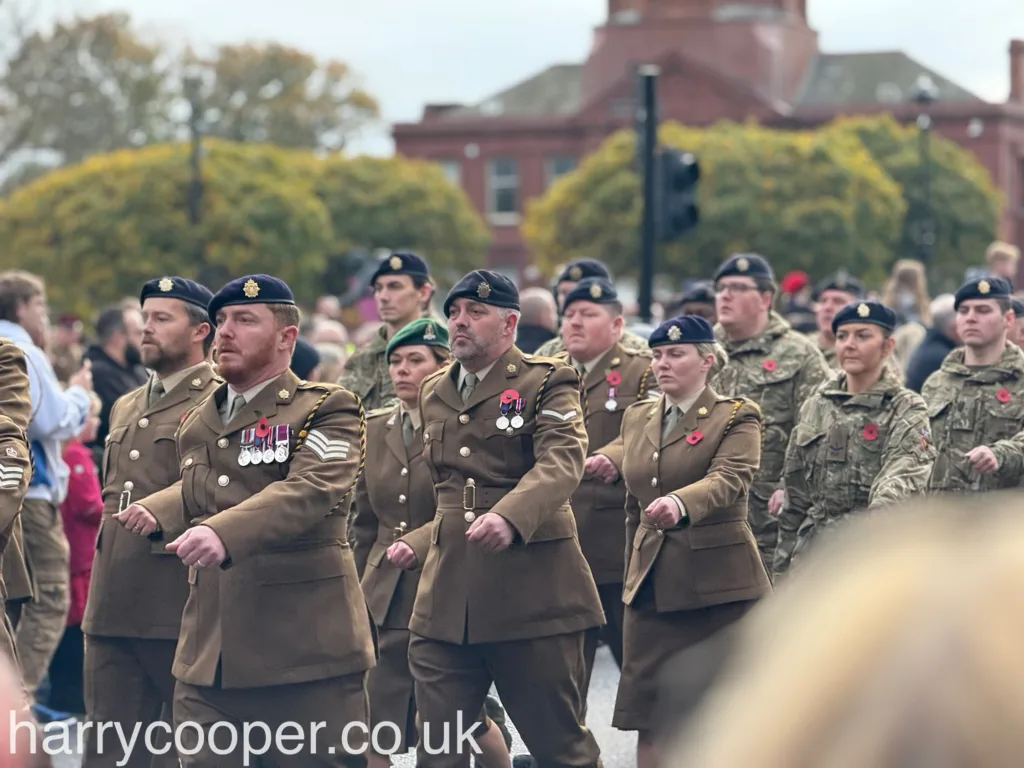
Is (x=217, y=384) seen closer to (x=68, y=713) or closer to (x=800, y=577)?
(x=68, y=713)

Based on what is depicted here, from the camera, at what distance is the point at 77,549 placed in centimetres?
1062

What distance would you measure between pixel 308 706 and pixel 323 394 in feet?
3.42

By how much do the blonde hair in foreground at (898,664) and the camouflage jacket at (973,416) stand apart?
7871 millimetres

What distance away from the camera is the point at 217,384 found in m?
7.33

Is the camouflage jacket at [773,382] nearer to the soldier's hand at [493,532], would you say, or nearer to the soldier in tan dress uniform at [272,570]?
the soldier's hand at [493,532]

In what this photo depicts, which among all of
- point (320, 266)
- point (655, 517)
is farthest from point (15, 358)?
point (320, 266)

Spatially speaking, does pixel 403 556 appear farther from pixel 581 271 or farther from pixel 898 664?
pixel 898 664

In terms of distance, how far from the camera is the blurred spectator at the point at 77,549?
10508 millimetres

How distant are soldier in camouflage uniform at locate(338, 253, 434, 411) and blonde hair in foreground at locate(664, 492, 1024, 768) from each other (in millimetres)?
7882

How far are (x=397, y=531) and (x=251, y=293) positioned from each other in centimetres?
189

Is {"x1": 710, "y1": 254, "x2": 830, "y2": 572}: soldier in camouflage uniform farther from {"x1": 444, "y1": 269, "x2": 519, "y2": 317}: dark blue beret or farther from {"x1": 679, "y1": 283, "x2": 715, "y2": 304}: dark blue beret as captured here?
{"x1": 444, "y1": 269, "x2": 519, "y2": 317}: dark blue beret

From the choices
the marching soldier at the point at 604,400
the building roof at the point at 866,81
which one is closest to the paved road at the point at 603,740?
the marching soldier at the point at 604,400

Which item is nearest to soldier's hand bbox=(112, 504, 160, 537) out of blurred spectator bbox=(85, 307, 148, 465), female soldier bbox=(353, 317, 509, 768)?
female soldier bbox=(353, 317, 509, 768)

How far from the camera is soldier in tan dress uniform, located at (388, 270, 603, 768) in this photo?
7094 mm
